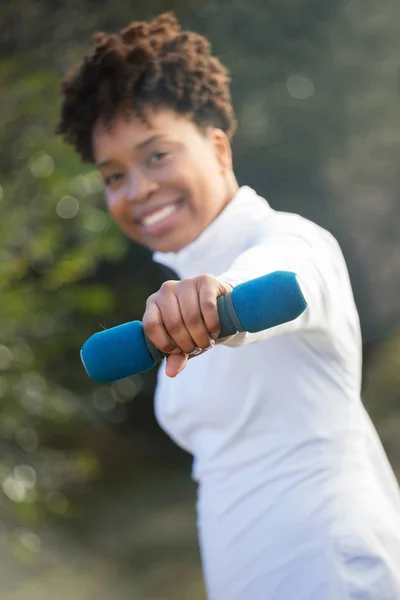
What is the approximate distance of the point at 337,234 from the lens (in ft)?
4.24

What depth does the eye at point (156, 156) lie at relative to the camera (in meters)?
1.09

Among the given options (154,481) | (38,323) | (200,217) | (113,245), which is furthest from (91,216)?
(154,481)

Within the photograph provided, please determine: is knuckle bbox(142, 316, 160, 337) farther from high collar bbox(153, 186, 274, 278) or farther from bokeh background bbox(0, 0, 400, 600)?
bokeh background bbox(0, 0, 400, 600)

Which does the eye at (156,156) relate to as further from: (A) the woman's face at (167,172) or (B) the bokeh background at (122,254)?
(B) the bokeh background at (122,254)

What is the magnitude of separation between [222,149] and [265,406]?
1.54 feet

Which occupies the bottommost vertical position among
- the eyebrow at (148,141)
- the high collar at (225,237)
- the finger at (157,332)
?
the finger at (157,332)

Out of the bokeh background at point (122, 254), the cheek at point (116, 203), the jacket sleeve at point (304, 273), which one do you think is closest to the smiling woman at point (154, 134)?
the cheek at point (116, 203)

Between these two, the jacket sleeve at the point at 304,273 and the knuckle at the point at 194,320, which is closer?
the knuckle at the point at 194,320

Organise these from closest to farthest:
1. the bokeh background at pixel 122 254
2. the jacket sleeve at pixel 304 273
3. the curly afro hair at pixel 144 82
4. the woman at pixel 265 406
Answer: the jacket sleeve at pixel 304 273
the woman at pixel 265 406
the curly afro hair at pixel 144 82
the bokeh background at pixel 122 254

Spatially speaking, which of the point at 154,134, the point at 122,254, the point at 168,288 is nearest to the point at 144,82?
the point at 154,134

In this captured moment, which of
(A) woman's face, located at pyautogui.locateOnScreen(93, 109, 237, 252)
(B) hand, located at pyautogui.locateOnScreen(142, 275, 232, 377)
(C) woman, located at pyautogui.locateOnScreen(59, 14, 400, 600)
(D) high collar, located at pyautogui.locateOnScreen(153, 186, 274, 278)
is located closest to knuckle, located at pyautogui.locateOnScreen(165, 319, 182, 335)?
(B) hand, located at pyautogui.locateOnScreen(142, 275, 232, 377)

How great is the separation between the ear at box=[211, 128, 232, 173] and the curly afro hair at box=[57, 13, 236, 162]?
0.06ft

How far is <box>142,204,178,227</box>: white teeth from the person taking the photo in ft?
3.59

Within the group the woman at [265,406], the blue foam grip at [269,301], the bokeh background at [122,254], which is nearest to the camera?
the blue foam grip at [269,301]
